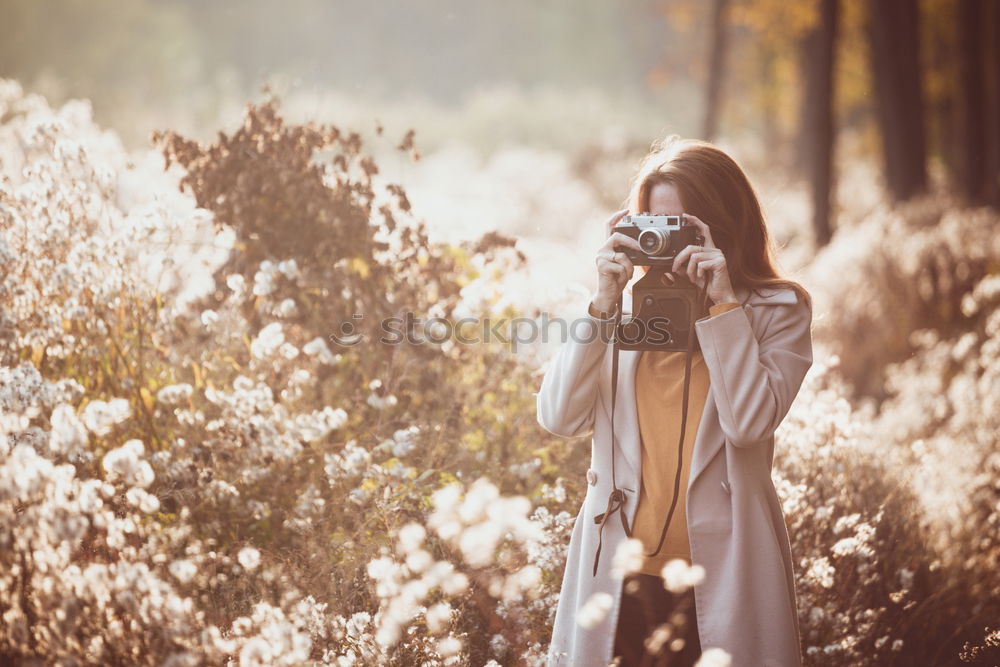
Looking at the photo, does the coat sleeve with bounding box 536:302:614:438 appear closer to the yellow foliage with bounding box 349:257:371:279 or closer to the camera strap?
the camera strap

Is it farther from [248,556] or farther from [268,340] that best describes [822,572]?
[268,340]

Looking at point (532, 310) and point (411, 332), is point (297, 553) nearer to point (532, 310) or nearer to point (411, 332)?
point (411, 332)

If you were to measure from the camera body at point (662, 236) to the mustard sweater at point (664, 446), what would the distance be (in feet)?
0.63

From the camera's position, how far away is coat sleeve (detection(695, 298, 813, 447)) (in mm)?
2465

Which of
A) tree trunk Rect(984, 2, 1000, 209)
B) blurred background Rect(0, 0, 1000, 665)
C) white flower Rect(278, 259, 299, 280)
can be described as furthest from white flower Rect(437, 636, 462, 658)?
tree trunk Rect(984, 2, 1000, 209)

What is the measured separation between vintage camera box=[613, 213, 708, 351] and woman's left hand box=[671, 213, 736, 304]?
0.04 m

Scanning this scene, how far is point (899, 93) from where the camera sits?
13.0 m

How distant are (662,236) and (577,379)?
46 centimetres

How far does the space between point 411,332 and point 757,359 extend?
2.35 meters

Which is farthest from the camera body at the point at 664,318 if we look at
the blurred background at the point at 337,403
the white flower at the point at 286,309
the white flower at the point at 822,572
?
the white flower at the point at 286,309

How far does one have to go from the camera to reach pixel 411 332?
15.0 feet

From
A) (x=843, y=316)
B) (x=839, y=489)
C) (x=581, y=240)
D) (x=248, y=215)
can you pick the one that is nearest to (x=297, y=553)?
(x=248, y=215)

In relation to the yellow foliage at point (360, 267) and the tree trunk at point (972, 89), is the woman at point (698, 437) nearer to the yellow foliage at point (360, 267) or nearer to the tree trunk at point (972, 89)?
the yellow foliage at point (360, 267)

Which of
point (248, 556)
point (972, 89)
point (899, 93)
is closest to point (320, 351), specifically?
point (248, 556)
